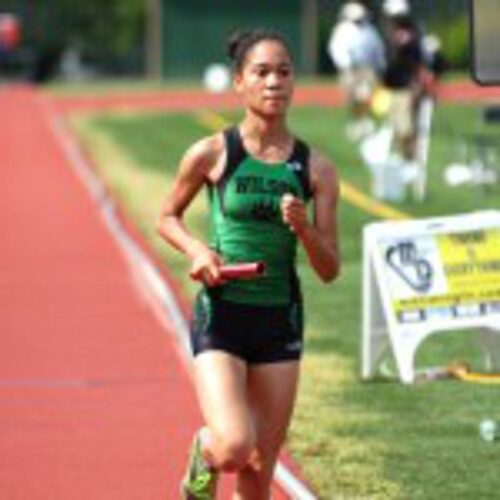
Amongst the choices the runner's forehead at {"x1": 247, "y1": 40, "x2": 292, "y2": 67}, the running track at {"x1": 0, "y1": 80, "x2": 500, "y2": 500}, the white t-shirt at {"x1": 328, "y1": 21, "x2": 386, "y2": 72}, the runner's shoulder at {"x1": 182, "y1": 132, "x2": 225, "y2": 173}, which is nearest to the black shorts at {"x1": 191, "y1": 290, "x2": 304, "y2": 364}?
the runner's shoulder at {"x1": 182, "y1": 132, "x2": 225, "y2": 173}

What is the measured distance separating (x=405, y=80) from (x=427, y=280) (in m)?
16.6

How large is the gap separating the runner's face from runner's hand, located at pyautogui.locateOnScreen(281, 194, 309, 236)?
1.56 ft

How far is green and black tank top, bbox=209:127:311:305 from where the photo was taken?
27.3 ft

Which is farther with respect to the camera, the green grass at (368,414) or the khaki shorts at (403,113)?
the khaki shorts at (403,113)

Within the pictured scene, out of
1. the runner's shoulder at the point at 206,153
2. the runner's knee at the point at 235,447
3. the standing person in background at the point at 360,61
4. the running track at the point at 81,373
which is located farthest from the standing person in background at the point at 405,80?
the runner's knee at the point at 235,447

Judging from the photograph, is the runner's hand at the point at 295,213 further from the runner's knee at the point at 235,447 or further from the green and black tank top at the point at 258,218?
the runner's knee at the point at 235,447

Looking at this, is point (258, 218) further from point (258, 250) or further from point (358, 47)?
point (358, 47)

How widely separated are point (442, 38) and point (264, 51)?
57.4 metres

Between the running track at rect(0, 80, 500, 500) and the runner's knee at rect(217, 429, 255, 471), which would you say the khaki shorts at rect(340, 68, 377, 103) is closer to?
the running track at rect(0, 80, 500, 500)

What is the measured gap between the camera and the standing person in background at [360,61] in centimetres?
3841

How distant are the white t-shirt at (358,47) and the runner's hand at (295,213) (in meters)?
30.2

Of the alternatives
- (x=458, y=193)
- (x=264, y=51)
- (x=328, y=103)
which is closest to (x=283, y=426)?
(x=264, y=51)

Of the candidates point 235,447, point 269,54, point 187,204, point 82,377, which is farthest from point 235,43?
point 82,377

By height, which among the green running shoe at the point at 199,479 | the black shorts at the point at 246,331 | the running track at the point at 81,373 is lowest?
the running track at the point at 81,373
